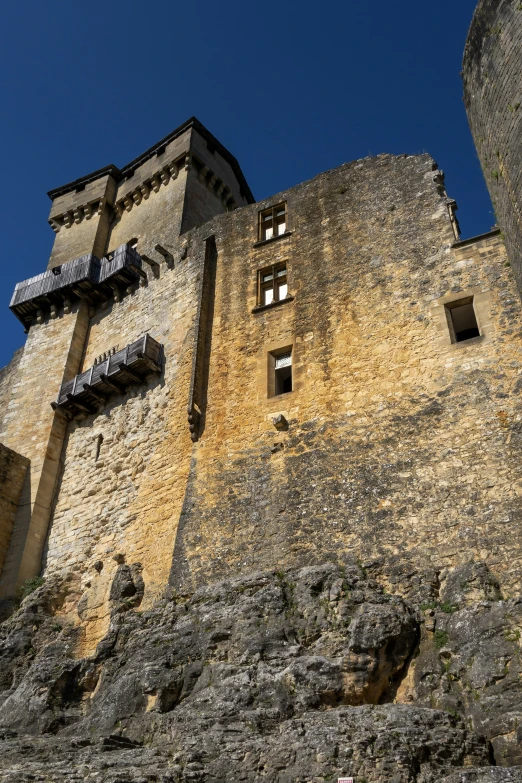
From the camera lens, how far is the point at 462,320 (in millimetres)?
13117

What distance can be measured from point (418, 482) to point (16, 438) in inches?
419

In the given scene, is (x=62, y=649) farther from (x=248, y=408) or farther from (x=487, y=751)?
(x=487, y=751)

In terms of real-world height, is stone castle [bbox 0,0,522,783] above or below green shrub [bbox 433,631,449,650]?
above

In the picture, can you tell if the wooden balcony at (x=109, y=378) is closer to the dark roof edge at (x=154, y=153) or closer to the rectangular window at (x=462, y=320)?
the rectangular window at (x=462, y=320)

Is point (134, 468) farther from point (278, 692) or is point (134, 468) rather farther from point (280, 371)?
point (278, 692)

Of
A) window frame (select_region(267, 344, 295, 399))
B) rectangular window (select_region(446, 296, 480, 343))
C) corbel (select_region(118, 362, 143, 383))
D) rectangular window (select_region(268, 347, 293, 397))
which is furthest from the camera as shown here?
corbel (select_region(118, 362, 143, 383))

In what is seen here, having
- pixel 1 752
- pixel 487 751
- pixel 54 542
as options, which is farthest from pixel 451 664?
pixel 54 542

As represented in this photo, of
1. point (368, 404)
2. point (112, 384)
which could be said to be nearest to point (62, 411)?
point (112, 384)

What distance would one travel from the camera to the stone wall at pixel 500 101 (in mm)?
11789

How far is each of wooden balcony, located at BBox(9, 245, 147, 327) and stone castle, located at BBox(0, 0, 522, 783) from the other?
11 cm

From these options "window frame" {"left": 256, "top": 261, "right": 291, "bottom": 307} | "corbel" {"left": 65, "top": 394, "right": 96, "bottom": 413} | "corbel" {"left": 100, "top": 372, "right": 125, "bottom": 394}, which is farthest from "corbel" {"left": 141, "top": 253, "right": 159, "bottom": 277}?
"corbel" {"left": 65, "top": 394, "right": 96, "bottom": 413}

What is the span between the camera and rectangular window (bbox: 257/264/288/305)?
51.4ft

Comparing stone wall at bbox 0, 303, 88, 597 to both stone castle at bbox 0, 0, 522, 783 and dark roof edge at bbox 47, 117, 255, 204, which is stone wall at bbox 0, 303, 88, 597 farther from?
dark roof edge at bbox 47, 117, 255, 204

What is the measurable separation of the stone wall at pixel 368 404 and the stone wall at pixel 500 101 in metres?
0.97
